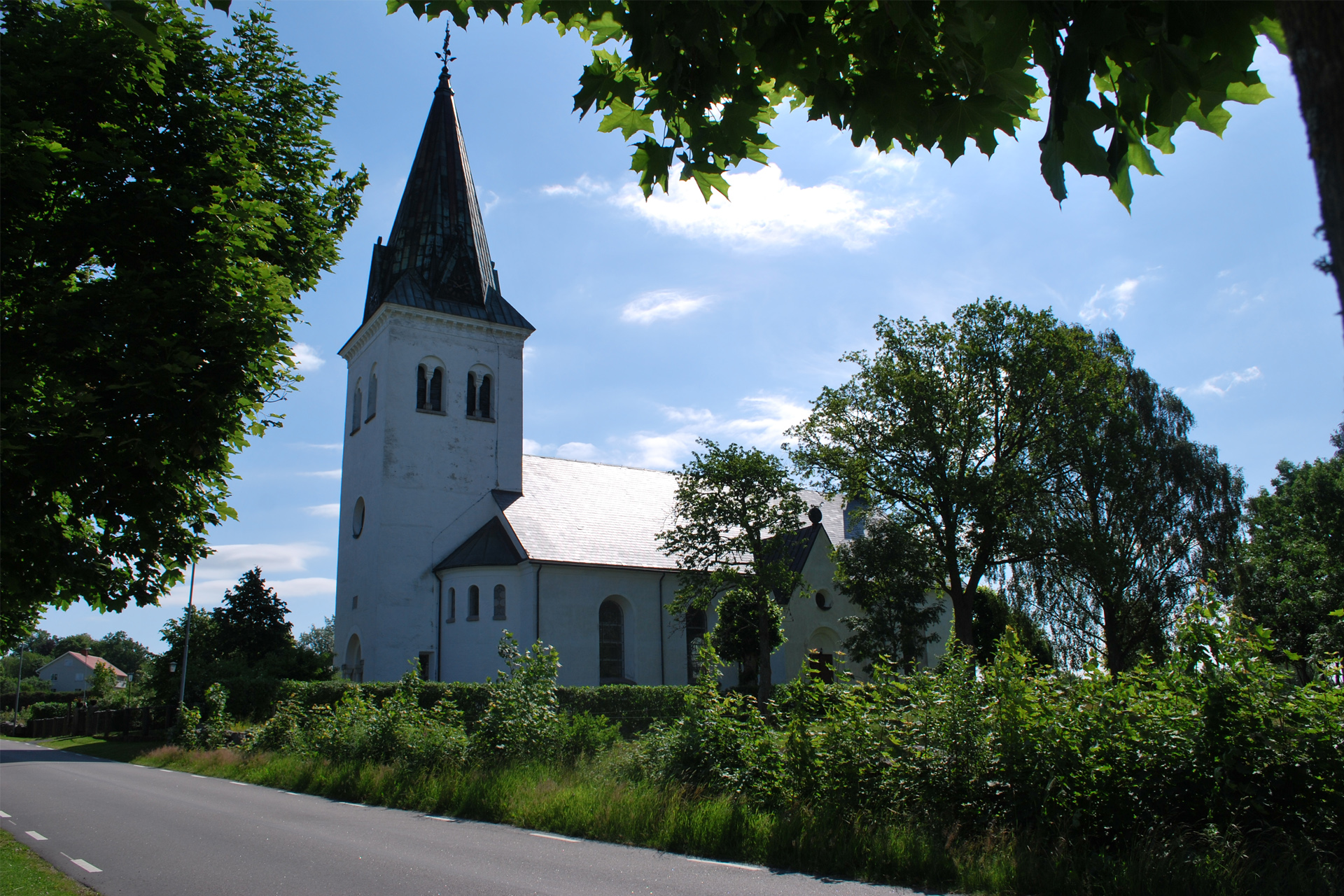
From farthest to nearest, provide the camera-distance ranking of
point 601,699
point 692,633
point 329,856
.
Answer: point 692,633 → point 601,699 → point 329,856

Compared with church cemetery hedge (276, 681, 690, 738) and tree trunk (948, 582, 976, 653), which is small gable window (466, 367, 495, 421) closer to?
church cemetery hedge (276, 681, 690, 738)

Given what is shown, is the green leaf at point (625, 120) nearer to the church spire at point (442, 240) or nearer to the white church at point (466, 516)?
the white church at point (466, 516)

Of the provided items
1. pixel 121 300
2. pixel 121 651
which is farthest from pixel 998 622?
pixel 121 651

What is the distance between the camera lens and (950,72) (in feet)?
10.8

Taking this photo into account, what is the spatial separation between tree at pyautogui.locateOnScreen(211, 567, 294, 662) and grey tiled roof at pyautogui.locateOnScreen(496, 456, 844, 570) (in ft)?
42.9

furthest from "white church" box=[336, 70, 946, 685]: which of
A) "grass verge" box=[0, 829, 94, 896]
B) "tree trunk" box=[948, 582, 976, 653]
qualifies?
"grass verge" box=[0, 829, 94, 896]

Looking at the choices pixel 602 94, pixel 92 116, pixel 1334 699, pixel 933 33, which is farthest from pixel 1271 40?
pixel 92 116

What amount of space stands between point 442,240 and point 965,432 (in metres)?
22.1

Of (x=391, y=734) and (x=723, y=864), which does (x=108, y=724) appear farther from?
(x=723, y=864)

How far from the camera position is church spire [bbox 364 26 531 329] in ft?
113

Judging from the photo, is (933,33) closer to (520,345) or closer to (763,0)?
(763,0)

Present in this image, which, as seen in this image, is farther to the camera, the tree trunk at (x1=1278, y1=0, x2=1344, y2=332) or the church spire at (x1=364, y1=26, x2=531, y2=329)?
the church spire at (x1=364, y1=26, x2=531, y2=329)

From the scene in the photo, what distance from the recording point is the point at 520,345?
35312mm

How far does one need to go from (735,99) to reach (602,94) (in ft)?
2.08
